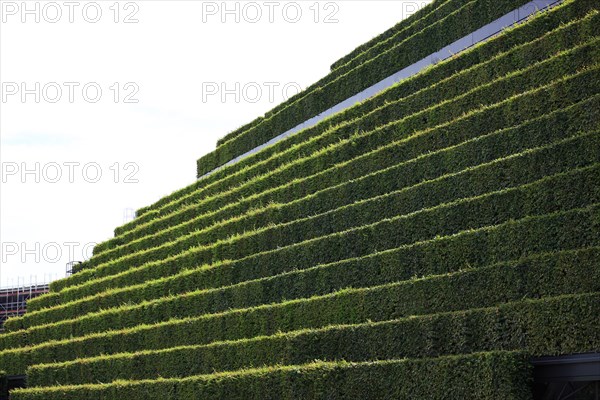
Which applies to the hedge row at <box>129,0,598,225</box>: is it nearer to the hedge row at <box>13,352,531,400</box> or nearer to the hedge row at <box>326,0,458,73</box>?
the hedge row at <box>326,0,458,73</box>

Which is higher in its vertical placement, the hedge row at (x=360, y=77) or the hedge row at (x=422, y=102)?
the hedge row at (x=360, y=77)

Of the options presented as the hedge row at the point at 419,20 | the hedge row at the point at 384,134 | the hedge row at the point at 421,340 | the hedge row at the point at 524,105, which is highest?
the hedge row at the point at 419,20

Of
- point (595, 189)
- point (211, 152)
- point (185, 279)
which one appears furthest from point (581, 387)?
point (211, 152)

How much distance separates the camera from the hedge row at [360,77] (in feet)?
58.5

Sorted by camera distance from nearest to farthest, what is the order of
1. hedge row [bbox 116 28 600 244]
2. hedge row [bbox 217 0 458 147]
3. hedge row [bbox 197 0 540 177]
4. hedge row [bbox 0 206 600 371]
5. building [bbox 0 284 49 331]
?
hedge row [bbox 0 206 600 371]
hedge row [bbox 116 28 600 244]
hedge row [bbox 197 0 540 177]
hedge row [bbox 217 0 458 147]
building [bbox 0 284 49 331]

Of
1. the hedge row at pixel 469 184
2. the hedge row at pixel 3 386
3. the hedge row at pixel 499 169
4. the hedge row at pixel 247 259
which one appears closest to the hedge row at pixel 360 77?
the hedge row at pixel 499 169

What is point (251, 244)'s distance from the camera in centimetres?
1827

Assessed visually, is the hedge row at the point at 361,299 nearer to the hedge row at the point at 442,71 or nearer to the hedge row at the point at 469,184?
the hedge row at the point at 469,184

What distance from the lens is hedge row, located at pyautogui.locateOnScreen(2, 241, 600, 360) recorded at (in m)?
10.4

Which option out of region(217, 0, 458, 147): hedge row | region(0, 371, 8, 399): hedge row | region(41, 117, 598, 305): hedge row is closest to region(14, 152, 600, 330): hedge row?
region(41, 117, 598, 305): hedge row

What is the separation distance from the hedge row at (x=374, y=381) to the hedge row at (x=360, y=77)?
29.6 feet

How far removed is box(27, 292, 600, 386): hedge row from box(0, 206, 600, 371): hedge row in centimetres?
59

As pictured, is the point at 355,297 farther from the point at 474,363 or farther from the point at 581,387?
the point at 581,387

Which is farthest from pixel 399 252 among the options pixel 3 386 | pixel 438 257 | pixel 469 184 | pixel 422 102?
pixel 3 386
